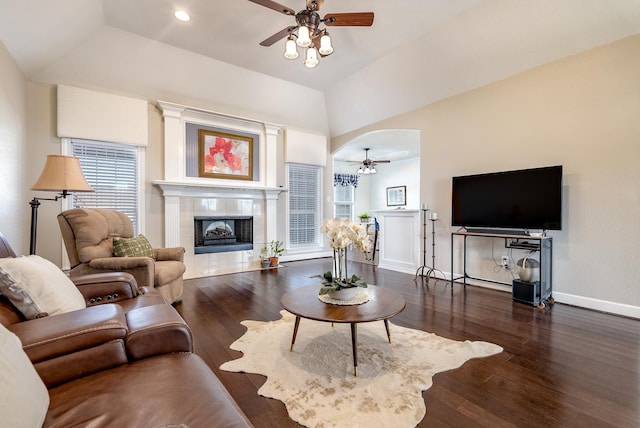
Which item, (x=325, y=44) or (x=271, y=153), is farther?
(x=271, y=153)

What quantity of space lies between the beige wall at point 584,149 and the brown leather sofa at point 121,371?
3940 millimetres

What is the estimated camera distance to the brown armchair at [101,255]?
2.66m

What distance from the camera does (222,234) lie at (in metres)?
5.38

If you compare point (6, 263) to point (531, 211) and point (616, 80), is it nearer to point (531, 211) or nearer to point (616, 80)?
point (531, 211)

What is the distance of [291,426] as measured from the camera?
1.45 meters

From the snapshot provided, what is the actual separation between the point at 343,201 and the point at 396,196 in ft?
5.99

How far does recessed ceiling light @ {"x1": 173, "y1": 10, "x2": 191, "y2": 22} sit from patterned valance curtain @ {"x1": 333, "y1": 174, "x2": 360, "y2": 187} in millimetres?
6737

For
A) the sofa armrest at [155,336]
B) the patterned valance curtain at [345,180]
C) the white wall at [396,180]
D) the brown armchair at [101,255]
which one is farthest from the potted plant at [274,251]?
the white wall at [396,180]

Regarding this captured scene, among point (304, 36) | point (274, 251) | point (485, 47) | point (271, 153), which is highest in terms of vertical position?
point (485, 47)

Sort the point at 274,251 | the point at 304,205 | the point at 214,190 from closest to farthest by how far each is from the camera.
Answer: the point at 214,190
the point at 274,251
the point at 304,205

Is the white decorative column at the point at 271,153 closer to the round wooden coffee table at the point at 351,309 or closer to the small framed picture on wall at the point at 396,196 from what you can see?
the round wooden coffee table at the point at 351,309

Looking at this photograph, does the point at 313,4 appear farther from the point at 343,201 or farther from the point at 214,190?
the point at 343,201

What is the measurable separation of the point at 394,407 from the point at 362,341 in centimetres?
77

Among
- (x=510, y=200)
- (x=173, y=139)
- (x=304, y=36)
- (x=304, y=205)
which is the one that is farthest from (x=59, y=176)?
(x=510, y=200)
